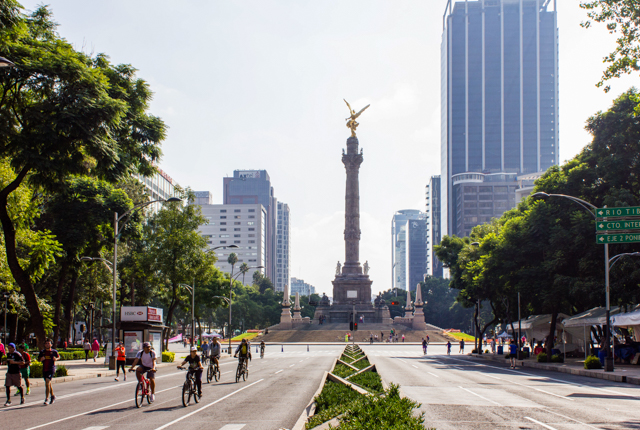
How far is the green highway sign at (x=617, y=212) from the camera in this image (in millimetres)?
26008

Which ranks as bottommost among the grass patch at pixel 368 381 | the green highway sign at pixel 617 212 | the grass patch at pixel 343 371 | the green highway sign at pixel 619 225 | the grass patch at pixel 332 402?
the grass patch at pixel 343 371

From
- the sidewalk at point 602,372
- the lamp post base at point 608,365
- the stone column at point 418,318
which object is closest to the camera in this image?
the sidewalk at point 602,372

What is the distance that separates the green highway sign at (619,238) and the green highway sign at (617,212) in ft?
2.98

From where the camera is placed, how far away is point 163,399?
65.1 ft

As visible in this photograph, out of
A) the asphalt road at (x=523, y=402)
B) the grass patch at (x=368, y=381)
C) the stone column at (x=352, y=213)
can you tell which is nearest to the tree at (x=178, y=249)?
the asphalt road at (x=523, y=402)

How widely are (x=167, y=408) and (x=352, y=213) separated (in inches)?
3433

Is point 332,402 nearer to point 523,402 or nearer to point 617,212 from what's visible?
point 523,402

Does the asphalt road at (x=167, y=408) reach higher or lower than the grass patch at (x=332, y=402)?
lower

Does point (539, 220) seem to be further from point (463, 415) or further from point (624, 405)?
point (463, 415)

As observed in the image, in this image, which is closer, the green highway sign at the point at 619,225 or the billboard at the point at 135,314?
the green highway sign at the point at 619,225

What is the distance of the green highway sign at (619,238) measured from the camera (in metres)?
26.3

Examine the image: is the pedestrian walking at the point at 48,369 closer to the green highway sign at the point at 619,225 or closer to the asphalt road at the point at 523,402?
the asphalt road at the point at 523,402

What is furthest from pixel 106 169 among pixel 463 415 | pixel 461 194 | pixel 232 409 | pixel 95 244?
pixel 461 194

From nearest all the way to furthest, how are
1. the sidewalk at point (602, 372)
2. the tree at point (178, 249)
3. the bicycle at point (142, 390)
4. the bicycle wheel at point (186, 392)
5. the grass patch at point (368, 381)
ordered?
1. the grass patch at point (368, 381)
2. the bicycle wheel at point (186, 392)
3. the bicycle at point (142, 390)
4. the sidewalk at point (602, 372)
5. the tree at point (178, 249)
